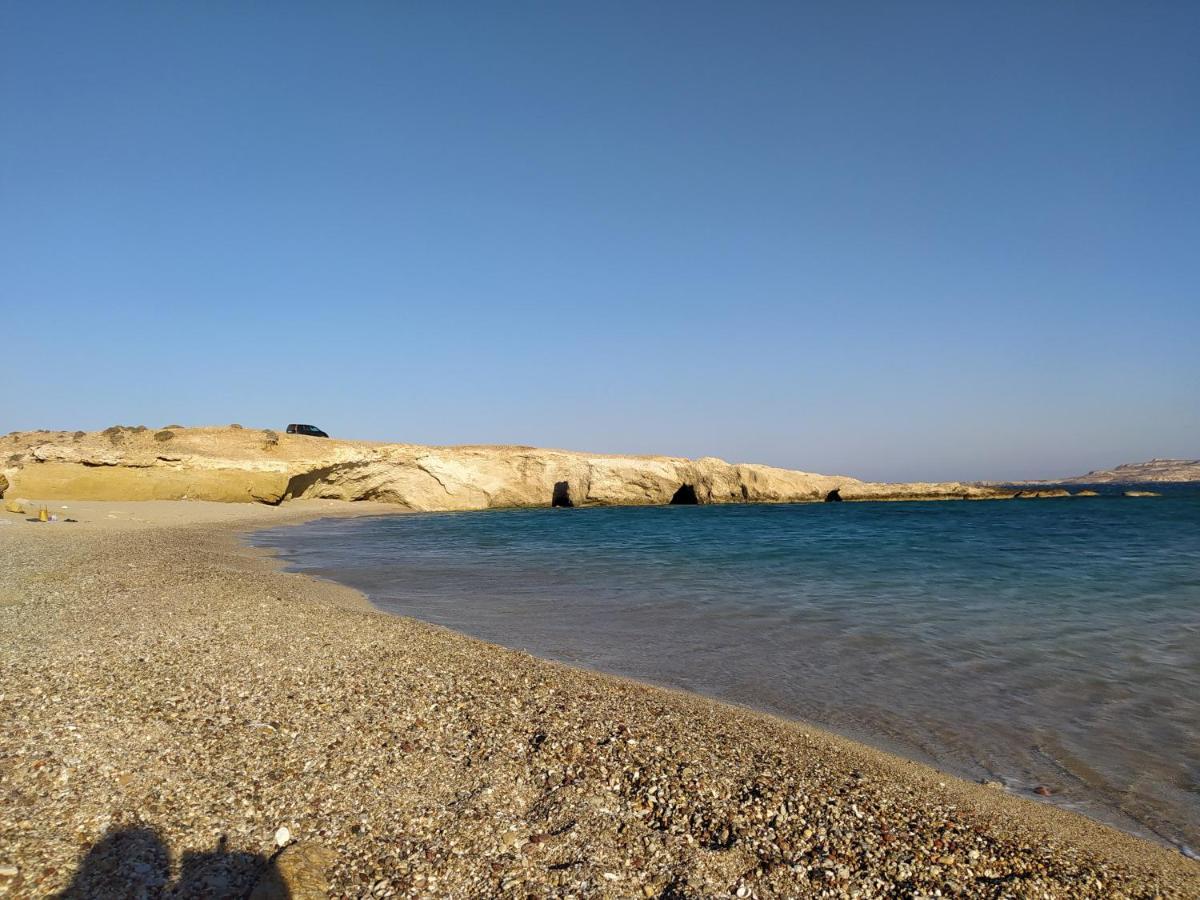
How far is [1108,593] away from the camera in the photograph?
13.0m

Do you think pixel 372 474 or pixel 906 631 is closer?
pixel 906 631

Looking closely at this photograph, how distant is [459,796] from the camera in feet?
12.9

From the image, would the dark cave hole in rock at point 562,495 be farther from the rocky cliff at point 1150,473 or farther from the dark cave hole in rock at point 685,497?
the rocky cliff at point 1150,473

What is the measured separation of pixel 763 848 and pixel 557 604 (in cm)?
839

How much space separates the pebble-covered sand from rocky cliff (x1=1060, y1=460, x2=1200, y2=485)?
604 ft

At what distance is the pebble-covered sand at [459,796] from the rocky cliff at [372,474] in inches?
1256

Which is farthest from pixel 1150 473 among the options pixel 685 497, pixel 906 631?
pixel 906 631

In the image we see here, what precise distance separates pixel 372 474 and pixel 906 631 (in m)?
38.4

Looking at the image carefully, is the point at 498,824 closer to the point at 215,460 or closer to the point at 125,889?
the point at 125,889

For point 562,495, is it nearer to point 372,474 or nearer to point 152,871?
point 372,474

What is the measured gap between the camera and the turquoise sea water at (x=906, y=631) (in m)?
5.56

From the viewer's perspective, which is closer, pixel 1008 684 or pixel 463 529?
pixel 1008 684

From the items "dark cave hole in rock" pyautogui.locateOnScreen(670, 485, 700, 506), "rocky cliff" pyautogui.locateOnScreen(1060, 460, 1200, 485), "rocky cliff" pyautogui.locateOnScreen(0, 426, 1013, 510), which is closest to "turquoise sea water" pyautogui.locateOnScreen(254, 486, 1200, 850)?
"rocky cliff" pyautogui.locateOnScreen(0, 426, 1013, 510)

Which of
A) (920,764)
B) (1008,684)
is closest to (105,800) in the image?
(920,764)
